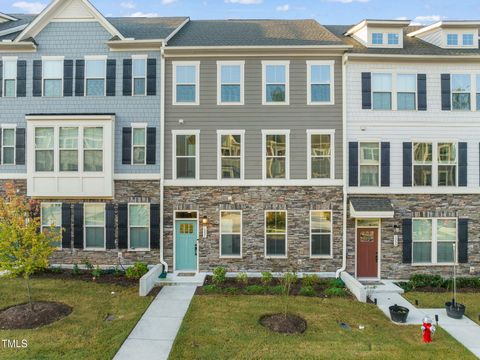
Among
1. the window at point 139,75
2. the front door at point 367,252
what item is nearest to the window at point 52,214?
the window at point 139,75

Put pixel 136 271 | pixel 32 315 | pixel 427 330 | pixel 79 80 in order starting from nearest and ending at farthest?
pixel 427 330, pixel 32 315, pixel 136 271, pixel 79 80

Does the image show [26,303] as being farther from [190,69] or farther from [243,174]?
[190,69]

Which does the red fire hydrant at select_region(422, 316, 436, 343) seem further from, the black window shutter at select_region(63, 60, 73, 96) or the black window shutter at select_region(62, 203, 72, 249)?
the black window shutter at select_region(63, 60, 73, 96)

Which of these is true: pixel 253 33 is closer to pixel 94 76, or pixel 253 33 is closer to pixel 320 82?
pixel 320 82

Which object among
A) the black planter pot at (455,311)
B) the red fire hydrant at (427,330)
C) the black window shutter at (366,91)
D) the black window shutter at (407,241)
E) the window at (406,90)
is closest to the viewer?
the red fire hydrant at (427,330)

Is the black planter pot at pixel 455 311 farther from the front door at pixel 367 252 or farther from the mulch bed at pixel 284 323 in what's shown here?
the mulch bed at pixel 284 323

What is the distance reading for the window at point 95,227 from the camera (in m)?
14.9

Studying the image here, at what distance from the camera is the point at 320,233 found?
14.7 m

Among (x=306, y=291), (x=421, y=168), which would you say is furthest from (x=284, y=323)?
(x=421, y=168)

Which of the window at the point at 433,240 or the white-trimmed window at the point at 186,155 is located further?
the white-trimmed window at the point at 186,155

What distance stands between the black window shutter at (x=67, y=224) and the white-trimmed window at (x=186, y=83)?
21.3ft

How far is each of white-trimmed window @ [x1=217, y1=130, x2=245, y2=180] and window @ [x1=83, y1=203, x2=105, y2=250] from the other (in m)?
5.49

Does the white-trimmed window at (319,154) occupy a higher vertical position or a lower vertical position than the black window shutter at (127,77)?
lower

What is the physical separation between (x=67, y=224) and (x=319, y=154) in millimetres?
11230
